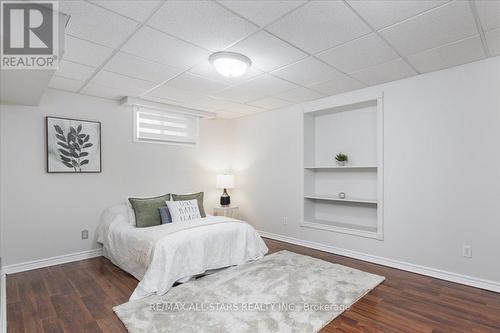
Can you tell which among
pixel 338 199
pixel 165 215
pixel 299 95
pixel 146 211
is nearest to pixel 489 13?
pixel 299 95

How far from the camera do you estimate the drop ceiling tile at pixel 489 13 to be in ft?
6.28

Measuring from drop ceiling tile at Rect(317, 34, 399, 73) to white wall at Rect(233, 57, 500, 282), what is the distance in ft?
2.86

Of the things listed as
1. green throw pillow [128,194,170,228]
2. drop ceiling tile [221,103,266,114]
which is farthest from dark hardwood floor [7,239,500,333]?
drop ceiling tile [221,103,266,114]

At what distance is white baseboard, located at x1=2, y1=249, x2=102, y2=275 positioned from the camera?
11.1ft

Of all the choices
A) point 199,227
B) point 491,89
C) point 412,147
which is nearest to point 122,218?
point 199,227

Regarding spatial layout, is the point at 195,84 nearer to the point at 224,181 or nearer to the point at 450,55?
the point at 224,181

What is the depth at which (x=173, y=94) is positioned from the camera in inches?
159

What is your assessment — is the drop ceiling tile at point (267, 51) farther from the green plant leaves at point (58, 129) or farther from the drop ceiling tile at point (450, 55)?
the green plant leaves at point (58, 129)

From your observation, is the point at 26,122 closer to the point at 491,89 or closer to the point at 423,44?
the point at 423,44

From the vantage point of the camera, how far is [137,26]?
7.09 feet

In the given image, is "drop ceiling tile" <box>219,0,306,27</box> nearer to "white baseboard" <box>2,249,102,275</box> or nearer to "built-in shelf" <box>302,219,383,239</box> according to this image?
"built-in shelf" <box>302,219,383,239</box>

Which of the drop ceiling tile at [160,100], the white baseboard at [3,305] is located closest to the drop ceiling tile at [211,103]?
the drop ceiling tile at [160,100]

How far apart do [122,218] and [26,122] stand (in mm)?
1736

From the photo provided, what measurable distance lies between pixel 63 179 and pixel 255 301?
3124 mm
